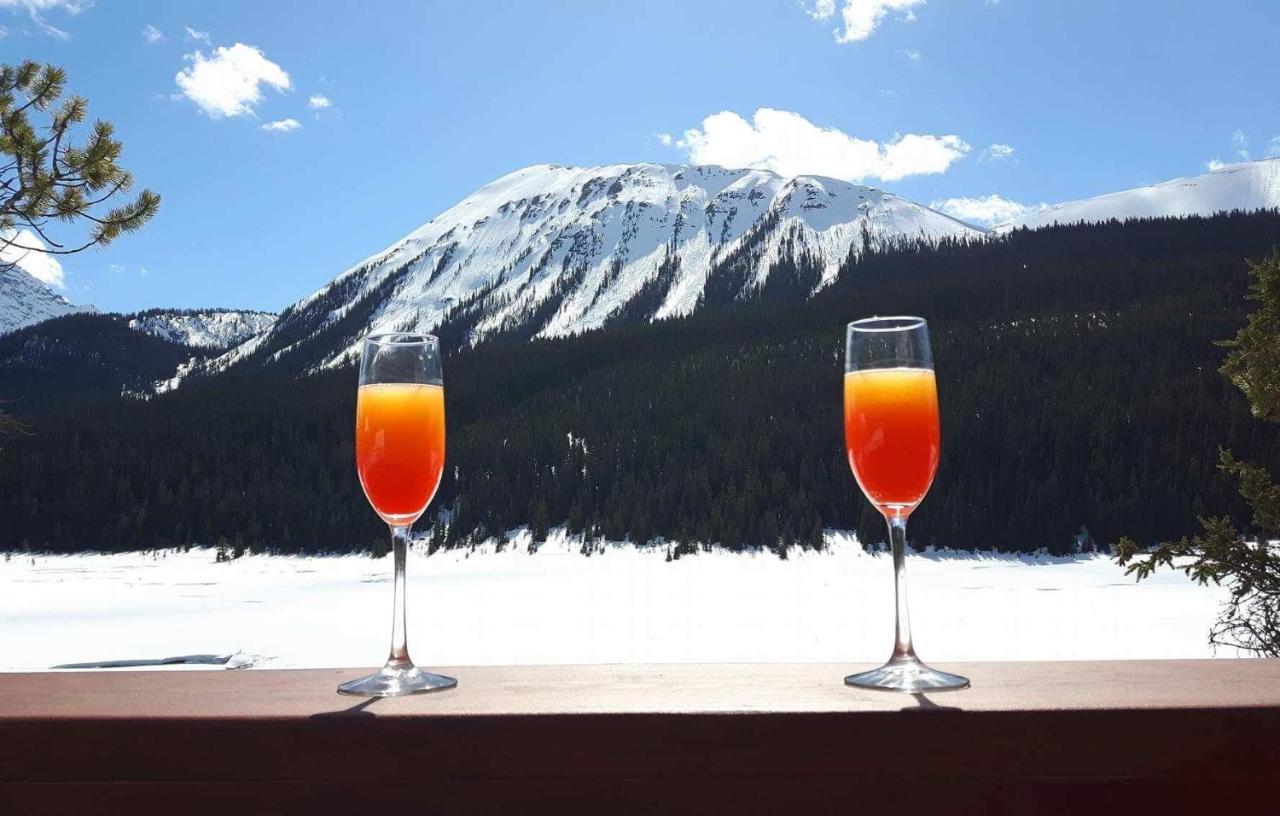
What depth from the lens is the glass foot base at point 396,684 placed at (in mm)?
1676

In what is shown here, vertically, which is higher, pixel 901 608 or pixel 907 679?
pixel 901 608

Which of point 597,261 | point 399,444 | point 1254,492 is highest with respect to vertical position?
point 597,261

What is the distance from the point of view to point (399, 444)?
2174 mm

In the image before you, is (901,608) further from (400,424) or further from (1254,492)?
(1254,492)

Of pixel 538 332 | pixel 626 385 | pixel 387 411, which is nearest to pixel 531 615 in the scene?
pixel 387 411

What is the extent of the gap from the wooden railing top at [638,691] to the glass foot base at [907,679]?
39mm

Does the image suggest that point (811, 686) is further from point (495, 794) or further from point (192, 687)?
point (192, 687)

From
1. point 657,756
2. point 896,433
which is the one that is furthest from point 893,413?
point 657,756

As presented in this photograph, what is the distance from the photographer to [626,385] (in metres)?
70.0

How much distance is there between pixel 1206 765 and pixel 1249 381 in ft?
25.8

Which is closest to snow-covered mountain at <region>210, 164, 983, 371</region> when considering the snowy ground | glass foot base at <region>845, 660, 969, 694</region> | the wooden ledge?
the snowy ground

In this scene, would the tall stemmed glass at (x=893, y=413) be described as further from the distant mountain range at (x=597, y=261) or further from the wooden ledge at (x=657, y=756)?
the distant mountain range at (x=597, y=261)

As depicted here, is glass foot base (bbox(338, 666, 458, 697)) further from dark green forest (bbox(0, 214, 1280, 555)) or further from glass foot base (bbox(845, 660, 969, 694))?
dark green forest (bbox(0, 214, 1280, 555))

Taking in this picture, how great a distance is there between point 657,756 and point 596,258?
165 metres
